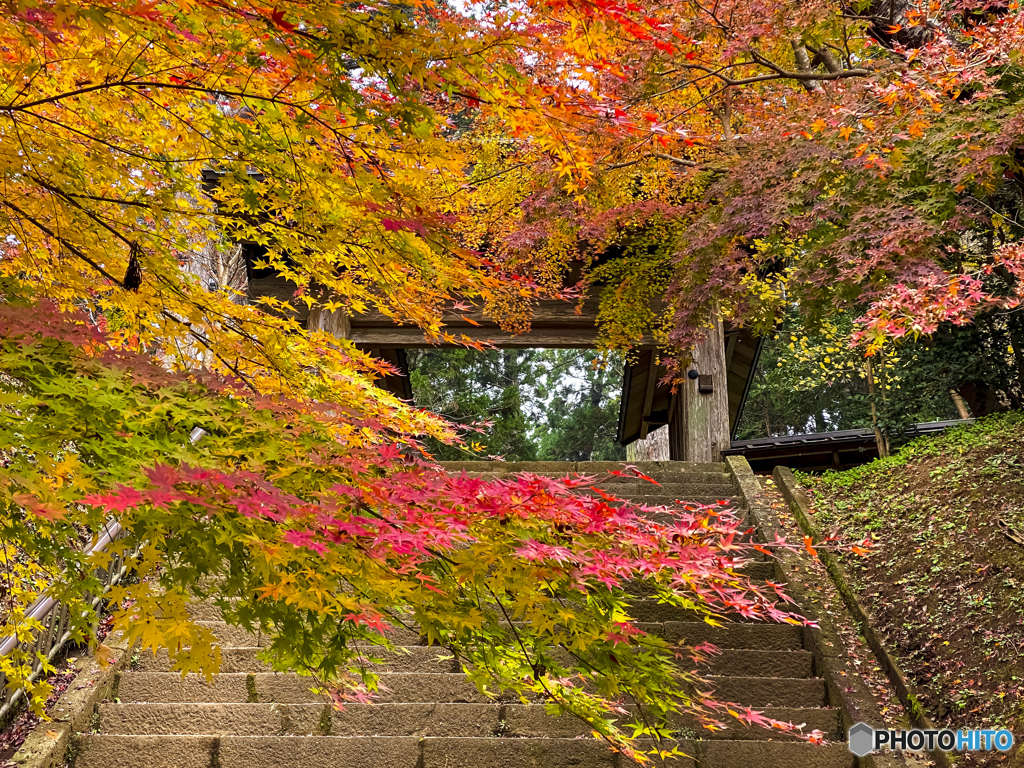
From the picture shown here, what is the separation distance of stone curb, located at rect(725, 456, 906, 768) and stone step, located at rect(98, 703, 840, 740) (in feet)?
0.64

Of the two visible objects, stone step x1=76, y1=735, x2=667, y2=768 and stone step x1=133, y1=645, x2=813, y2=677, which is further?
stone step x1=133, y1=645, x2=813, y2=677

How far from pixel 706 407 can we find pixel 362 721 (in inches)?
282

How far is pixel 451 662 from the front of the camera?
4754 millimetres

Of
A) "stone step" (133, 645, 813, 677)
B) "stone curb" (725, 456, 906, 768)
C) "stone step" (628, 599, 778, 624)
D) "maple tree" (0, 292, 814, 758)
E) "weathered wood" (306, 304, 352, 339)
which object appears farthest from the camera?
"weathered wood" (306, 304, 352, 339)

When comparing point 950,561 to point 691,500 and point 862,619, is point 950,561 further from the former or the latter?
point 691,500

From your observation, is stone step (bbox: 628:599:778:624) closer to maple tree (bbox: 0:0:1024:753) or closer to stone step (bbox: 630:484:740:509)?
stone step (bbox: 630:484:740:509)

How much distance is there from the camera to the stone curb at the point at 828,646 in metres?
4.25

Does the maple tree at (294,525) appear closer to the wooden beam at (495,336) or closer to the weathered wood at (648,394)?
the wooden beam at (495,336)

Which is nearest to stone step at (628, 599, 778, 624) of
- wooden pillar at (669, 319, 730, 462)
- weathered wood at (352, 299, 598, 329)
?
wooden pillar at (669, 319, 730, 462)

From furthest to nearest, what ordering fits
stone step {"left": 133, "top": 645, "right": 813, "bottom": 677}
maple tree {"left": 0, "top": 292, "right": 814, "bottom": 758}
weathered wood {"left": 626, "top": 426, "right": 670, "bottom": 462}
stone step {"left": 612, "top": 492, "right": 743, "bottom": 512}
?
weathered wood {"left": 626, "top": 426, "right": 670, "bottom": 462}, stone step {"left": 612, "top": 492, "right": 743, "bottom": 512}, stone step {"left": 133, "top": 645, "right": 813, "bottom": 677}, maple tree {"left": 0, "top": 292, "right": 814, "bottom": 758}

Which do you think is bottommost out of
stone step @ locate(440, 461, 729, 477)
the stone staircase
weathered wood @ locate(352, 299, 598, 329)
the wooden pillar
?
the stone staircase

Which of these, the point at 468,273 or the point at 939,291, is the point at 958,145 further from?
the point at 468,273

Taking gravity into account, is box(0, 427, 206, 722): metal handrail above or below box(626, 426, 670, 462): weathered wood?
below

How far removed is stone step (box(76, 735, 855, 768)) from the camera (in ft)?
12.6
